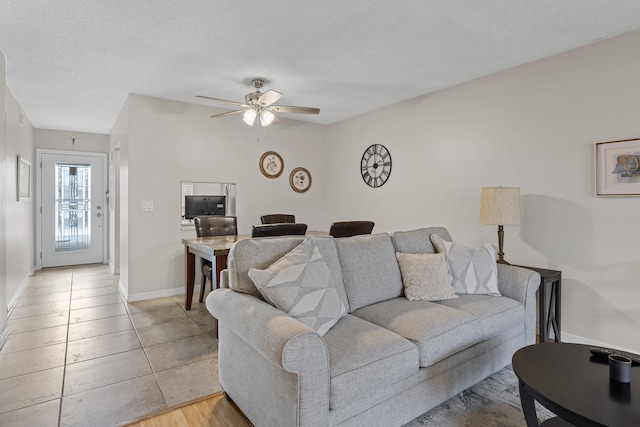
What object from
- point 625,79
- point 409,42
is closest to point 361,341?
point 409,42

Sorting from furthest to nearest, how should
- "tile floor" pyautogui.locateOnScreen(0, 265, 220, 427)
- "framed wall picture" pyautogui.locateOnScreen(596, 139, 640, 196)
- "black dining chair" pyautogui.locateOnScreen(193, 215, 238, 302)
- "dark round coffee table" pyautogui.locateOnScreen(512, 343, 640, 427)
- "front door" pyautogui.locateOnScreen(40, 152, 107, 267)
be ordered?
"front door" pyautogui.locateOnScreen(40, 152, 107, 267), "black dining chair" pyautogui.locateOnScreen(193, 215, 238, 302), "framed wall picture" pyautogui.locateOnScreen(596, 139, 640, 196), "tile floor" pyautogui.locateOnScreen(0, 265, 220, 427), "dark round coffee table" pyautogui.locateOnScreen(512, 343, 640, 427)

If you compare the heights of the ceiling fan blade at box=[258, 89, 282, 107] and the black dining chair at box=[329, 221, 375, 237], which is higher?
the ceiling fan blade at box=[258, 89, 282, 107]

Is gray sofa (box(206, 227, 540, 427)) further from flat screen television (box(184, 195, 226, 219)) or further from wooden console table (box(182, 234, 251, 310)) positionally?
flat screen television (box(184, 195, 226, 219))

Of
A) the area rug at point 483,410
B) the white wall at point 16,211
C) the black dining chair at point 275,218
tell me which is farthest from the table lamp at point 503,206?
the white wall at point 16,211

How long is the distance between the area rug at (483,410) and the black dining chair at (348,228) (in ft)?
5.36

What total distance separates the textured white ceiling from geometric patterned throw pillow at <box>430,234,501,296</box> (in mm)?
1681

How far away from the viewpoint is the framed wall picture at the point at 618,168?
8.32 ft

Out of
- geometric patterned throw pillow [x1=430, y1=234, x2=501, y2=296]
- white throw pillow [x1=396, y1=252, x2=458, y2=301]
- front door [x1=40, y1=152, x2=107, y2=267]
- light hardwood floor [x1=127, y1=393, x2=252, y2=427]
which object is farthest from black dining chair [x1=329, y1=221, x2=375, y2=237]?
front door [x1=40, y1=152, x2=107, y2=267]

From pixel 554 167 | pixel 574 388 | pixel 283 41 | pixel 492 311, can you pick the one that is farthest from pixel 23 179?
pixel 554 167

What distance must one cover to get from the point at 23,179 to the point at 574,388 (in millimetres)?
6170

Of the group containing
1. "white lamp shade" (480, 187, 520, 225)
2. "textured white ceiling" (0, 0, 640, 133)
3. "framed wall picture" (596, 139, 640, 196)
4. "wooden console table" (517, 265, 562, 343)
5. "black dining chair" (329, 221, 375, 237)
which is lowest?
"wooden console table" (517, 265, 562, 343)

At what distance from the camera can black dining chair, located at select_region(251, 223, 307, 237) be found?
283 centimetres

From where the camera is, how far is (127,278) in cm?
411

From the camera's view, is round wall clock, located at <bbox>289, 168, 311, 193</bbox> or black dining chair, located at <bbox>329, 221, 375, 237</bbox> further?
round wall clock, located at <bbox>289, 168, 311, 193</bbox>
